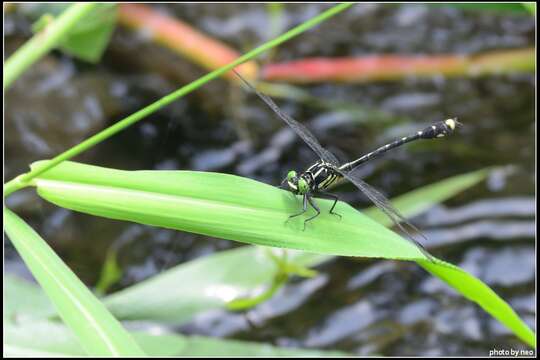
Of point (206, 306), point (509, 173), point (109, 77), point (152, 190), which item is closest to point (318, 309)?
point (206, 306)

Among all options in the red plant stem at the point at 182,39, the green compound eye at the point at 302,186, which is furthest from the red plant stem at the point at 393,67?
the green compound eye at the point at 302,186

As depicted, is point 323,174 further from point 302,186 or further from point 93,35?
point 93,35

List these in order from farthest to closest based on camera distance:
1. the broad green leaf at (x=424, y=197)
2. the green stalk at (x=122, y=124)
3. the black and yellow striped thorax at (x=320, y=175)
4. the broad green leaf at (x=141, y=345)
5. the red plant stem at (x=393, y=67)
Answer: the red plant stem at (x=393, y=67), the broad green leaf at (x=424, y=197), the broad green leaf at (x=141, y=345), the black and yellow striped thorax at (x=320, y=175), the green stalk at (x=122, y=124)

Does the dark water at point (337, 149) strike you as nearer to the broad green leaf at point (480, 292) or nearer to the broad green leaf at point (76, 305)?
the broad green leaf at point (480, 292)

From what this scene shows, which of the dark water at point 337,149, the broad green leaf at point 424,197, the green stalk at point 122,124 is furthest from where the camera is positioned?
the broad green leaf at point 424,197

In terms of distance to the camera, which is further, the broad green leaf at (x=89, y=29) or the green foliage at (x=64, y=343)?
the broad green leaf at (x=89, y=29)

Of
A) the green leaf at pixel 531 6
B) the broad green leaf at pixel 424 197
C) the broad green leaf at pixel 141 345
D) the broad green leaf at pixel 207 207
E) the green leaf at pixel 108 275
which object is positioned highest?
the broad green leaf at pixel 424 197

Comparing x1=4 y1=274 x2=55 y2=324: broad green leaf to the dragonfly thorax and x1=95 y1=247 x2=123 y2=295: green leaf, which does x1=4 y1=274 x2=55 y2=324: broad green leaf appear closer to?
x1=95 y1=247 x2=123 y2=295: green leaf

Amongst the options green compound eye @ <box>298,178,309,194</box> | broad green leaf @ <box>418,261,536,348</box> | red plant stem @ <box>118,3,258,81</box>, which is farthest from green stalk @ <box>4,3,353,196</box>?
red plant stem @ <box>118,3,258,81</box>
